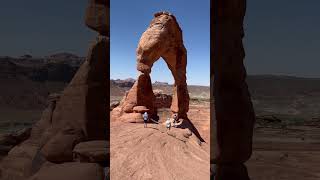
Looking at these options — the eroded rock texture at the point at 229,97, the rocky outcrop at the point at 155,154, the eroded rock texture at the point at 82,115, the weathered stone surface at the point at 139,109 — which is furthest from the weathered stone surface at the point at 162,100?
the eroded rock texture at the point at 82,115

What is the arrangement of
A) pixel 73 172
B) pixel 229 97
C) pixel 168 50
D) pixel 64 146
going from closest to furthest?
1. pixel 73 172
2. pixel 64 146
3. pixel 229 97
4. pixel 168 50

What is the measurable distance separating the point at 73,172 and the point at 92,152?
442mm

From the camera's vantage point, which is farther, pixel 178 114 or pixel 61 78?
pixel 178 114

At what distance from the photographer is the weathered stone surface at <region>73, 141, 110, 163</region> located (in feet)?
18.5

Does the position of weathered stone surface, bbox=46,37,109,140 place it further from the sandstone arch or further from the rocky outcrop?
the sandstone arch

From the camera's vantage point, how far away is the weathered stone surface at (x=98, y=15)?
6.27m

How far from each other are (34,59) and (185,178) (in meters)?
8.05

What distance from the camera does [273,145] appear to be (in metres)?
17.2

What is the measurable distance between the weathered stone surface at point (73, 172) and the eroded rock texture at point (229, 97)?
2.36 meters

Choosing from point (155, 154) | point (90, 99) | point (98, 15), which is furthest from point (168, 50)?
point (90, 99)

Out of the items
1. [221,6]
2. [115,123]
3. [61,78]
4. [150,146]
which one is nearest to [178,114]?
[115,123]

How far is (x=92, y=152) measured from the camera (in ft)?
18.6

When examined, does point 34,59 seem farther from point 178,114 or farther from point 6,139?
point 178,114

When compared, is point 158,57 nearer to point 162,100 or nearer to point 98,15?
point 162,100
